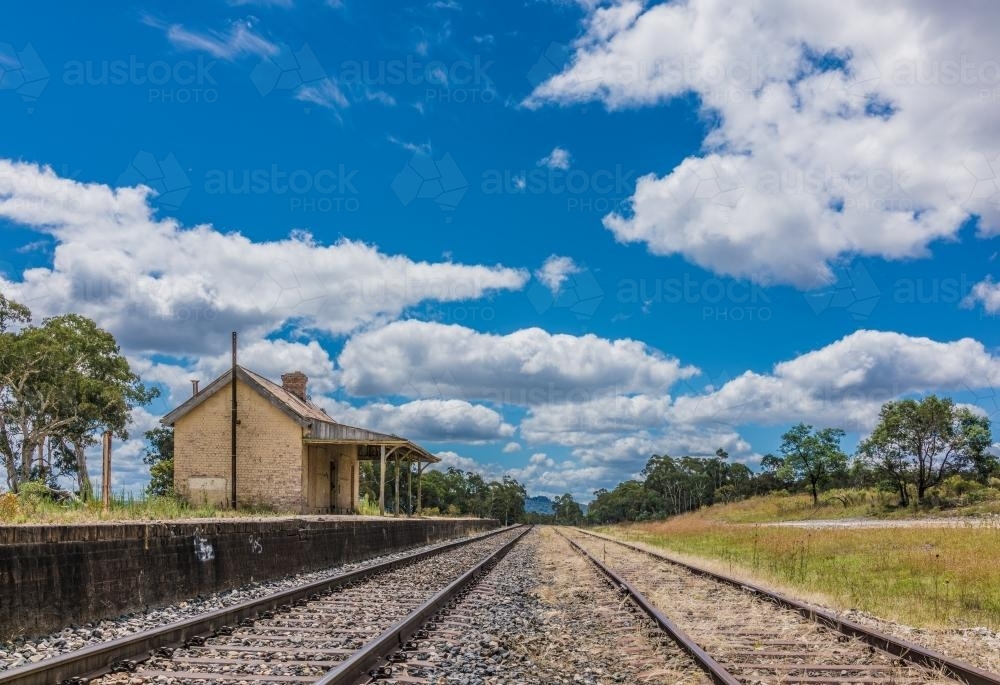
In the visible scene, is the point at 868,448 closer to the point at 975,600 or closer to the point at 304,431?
the point at 304,431

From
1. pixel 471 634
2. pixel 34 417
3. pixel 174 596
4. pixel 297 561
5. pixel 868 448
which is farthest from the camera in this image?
pixel 868 448

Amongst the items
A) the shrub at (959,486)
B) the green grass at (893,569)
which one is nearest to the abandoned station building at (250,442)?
the green grass at (893,569)

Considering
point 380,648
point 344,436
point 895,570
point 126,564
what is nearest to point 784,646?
point 380,648

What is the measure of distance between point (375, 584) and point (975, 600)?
850 cm

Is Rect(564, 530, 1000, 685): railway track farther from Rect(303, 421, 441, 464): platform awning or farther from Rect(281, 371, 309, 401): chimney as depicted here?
Rect(281, 371, 309, 401): chimney

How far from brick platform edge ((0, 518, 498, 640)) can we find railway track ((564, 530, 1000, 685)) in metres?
5.48

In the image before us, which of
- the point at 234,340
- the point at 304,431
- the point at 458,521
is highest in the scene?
the point at 234,340

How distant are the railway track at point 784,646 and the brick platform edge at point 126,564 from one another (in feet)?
18.0

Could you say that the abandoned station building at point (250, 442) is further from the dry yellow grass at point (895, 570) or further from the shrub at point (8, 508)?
the shrub at point (8, 508)

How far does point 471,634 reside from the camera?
8055mm

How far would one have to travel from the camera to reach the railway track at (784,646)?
20.0 feet

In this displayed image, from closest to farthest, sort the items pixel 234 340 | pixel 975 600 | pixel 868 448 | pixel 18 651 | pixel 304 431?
pixel 18 651, pixel 975 600, pixel 234 340, pixel 304 431, pixel 868 448

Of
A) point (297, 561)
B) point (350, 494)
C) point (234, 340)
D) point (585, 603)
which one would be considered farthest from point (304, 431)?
point (585, 603)

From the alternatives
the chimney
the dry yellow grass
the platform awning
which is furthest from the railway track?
the chimney
